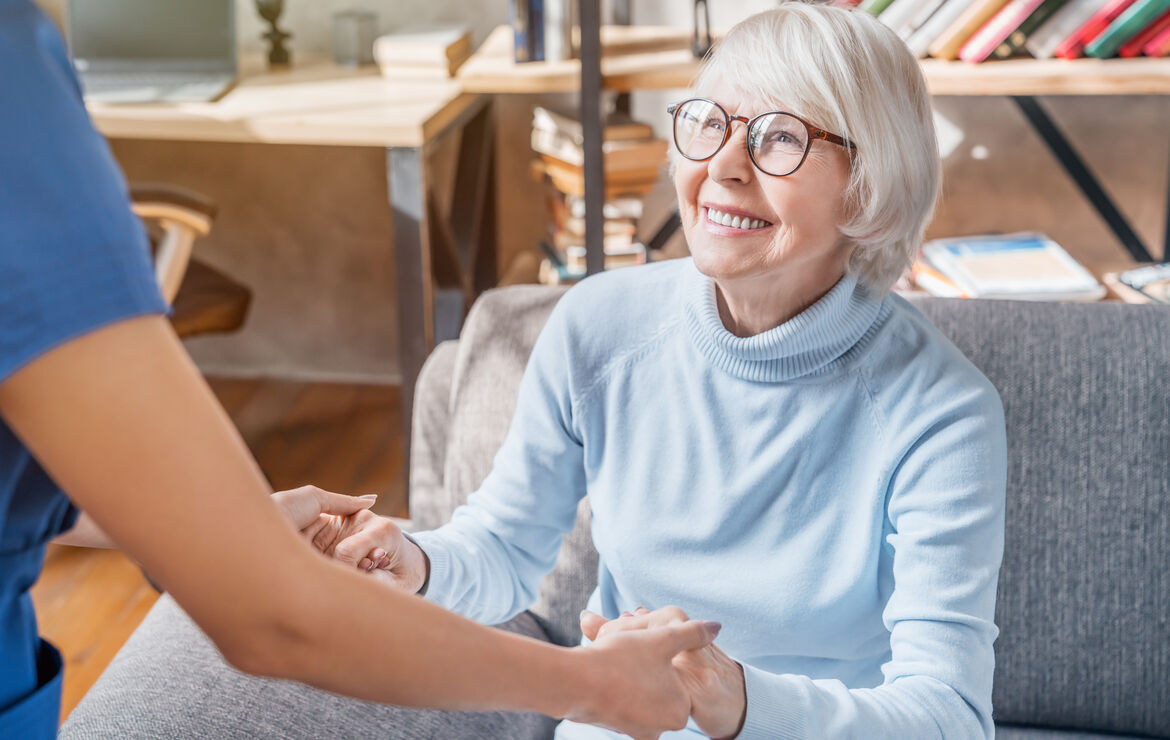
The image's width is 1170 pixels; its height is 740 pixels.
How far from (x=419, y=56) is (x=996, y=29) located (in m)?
1.17

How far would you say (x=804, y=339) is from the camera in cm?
111

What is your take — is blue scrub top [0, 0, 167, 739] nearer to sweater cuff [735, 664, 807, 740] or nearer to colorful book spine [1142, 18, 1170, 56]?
sweater cuff [735, 664, 807, 740]

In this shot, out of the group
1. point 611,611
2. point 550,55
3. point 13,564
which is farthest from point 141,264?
point 550,55

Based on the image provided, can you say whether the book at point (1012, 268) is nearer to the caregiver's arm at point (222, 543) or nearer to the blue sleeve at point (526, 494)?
the blue sleeve at point (526, 494)

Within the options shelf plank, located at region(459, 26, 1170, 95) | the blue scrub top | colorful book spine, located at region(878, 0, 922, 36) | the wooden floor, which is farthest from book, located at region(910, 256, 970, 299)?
the blue scrub top

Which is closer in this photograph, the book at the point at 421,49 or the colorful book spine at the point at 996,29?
the colorful book spine at the point at 996,29

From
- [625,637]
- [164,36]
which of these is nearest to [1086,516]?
[625,637]

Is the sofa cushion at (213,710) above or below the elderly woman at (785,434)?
below

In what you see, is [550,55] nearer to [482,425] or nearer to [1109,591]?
[482,425]

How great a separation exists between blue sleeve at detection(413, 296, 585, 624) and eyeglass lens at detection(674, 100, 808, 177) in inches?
9.3

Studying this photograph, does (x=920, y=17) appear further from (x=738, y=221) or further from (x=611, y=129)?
(x=738, y=221)

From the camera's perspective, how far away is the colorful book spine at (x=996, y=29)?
6.65 feet

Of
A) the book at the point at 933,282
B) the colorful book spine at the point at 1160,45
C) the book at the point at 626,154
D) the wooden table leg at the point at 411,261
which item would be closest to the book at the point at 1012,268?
the book at the point at 933,282

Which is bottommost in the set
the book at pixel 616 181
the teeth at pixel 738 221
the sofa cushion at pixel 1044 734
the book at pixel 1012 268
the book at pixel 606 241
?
the sofa cushion at pixel 1044 734
